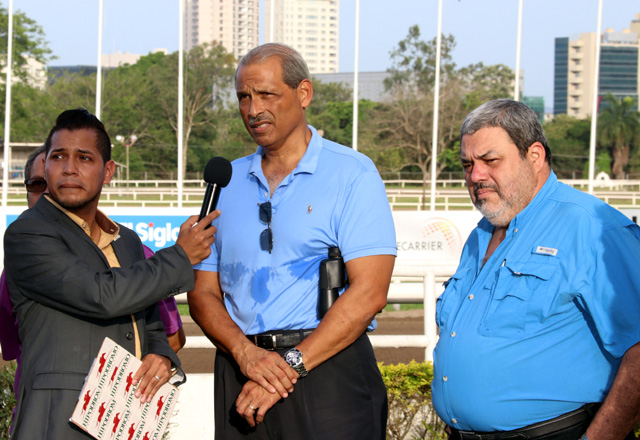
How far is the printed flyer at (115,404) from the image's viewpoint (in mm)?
2398

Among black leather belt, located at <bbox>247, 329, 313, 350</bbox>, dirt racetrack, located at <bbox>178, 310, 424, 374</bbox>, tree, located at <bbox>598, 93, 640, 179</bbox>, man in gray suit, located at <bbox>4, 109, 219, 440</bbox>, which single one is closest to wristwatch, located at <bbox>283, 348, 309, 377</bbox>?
black leather belt, located at <bbox>247, 329, 313, 350</bbox>

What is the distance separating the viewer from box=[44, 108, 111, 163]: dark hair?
2.67 m

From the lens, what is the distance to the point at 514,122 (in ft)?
8.72

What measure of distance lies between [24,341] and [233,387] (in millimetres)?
810

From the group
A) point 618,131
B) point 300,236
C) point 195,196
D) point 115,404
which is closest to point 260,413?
point 115,404

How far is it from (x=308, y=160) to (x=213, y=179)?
1.46 feet

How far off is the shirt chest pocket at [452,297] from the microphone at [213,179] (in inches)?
39.2

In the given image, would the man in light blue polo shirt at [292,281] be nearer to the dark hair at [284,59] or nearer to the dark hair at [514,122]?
the dark hair at [284,59]

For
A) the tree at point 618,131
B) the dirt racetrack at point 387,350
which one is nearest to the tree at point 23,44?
the dirt racetrack at point 387,350

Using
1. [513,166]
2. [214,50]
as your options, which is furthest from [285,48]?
[214,50]

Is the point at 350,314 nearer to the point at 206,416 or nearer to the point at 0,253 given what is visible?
the point at 206,416

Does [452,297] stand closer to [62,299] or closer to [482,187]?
[482,187]

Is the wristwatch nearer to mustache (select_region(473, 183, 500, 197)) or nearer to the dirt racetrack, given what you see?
mustache (select_region(473, 183, 500, 197))

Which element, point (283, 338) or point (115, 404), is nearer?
point (115, 404)
